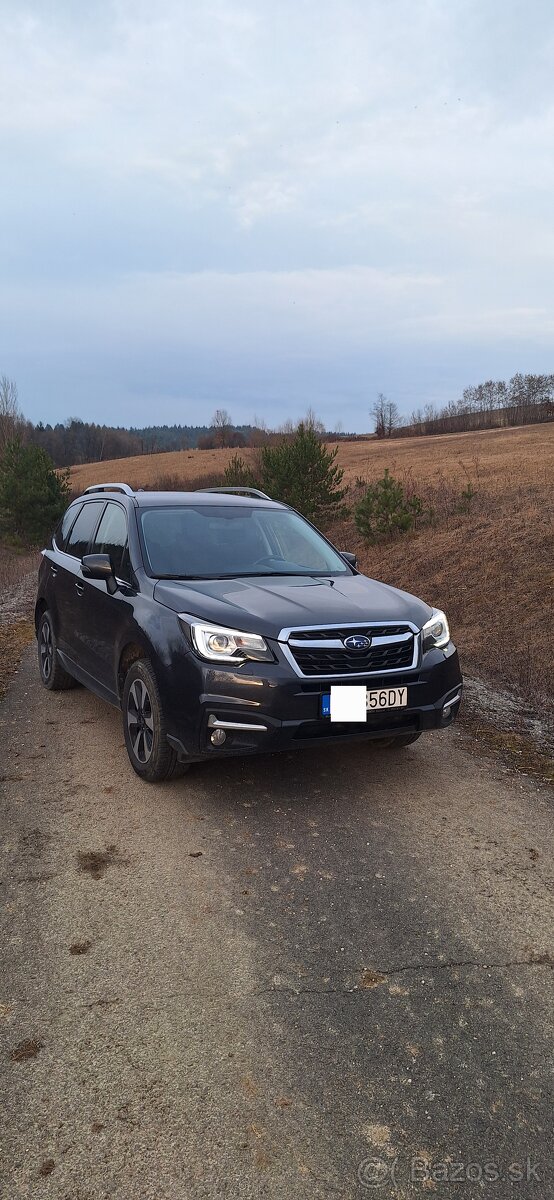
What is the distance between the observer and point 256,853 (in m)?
3.64

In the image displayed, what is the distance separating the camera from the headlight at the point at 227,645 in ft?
13.1

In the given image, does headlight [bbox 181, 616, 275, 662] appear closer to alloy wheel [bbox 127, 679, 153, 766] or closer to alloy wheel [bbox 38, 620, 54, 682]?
alloy wheel [bbox 127, 679, 153, 766]

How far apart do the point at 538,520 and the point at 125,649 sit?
11479mm

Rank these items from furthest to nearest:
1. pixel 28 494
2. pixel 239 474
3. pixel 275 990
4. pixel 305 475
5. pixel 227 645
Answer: pixel 28 494 < pixel 239 474 < pixel 305 475 < pixel 227 645 < pixel 275 990

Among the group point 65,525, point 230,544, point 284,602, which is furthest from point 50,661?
point 284,602

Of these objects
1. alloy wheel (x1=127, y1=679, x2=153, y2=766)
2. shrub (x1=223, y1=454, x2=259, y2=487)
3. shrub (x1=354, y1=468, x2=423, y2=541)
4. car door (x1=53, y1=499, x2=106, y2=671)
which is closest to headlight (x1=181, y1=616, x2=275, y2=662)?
alloy wheel (x1=127, y1=679, x2=153, y2=766)

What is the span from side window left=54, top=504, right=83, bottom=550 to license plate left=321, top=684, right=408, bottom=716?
12.4 ft

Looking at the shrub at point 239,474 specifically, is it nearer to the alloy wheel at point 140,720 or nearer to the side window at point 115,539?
the side window at point 115,539

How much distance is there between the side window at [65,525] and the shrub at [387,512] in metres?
11.7

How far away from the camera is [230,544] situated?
5430mm

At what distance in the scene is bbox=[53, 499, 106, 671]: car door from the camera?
5852 millimetres

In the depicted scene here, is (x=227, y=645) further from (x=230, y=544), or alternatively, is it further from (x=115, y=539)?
(x=115, y=539)

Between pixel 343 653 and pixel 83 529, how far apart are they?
10.7 ft

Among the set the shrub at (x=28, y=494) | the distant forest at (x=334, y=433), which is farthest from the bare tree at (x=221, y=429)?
the shrub at (x=28, y=494)
